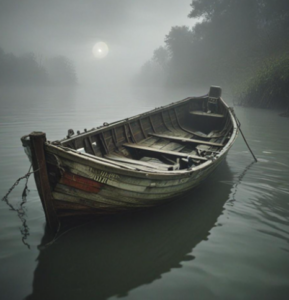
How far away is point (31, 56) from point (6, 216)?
69295 mm

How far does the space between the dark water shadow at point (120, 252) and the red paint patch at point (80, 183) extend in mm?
967

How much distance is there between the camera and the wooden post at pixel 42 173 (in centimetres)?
336

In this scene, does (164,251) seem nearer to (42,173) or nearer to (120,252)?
(120,252)

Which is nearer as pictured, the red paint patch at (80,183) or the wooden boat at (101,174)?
the wooden boat at (101,174)

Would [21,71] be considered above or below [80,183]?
above

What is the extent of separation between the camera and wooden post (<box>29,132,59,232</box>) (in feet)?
11.0

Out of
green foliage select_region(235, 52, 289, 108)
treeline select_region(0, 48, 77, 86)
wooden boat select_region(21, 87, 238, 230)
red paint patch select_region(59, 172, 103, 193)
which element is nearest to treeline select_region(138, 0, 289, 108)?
green foliage select_region(235, 52, 289, 108)

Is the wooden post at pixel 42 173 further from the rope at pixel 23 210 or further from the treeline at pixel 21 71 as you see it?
the treeline at pixel 21 71

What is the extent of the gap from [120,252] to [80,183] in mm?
1370

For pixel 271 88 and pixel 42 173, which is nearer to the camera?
pixel 42 173

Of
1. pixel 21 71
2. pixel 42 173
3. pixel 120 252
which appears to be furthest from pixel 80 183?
pixel 21 71

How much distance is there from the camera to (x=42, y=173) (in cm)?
355

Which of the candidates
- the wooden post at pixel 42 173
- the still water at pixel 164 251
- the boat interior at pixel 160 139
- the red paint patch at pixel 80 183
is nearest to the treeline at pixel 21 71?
the boat interior at pixel 160 139

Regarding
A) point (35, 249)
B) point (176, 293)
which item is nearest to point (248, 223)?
point (176, 293)
